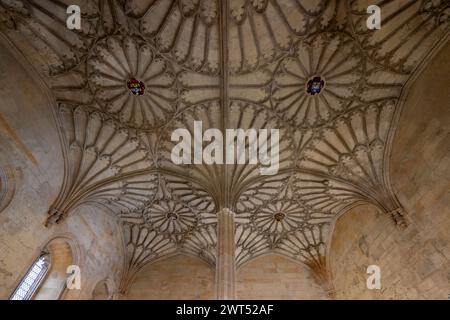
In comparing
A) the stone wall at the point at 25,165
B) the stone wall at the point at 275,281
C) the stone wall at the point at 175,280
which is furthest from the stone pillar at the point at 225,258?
the stone wall at the point at 275,281

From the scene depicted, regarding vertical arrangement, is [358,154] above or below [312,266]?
above

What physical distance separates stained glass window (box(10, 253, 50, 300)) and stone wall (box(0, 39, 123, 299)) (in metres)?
0.97

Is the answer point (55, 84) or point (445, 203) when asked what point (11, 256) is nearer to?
point (55, 84)

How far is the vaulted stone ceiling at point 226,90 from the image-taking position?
9.35 m

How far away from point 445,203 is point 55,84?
14204mm

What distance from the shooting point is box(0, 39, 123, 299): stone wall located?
29.0ft

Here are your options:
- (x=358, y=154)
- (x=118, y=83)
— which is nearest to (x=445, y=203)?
(x=358, y=154)

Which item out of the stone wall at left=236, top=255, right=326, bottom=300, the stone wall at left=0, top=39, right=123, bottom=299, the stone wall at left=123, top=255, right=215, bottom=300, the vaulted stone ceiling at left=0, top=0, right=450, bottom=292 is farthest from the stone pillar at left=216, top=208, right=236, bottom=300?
the stone wall at left=236, top=255, right=326, bottom=300

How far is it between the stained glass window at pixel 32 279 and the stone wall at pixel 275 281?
9.17 metres

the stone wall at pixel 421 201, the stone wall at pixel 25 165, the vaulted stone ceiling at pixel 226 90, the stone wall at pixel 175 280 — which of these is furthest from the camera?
the stone wall at pixel 175 280

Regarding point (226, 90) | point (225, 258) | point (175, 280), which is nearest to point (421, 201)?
point (225, 258)

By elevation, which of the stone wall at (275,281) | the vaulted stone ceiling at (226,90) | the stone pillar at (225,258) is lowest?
the stone pillar at (225,258)

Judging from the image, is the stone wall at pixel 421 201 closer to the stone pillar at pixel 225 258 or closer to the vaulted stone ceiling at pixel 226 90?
the vaulted stone ceiling at pixel 226 90

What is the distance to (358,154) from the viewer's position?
1194cm
